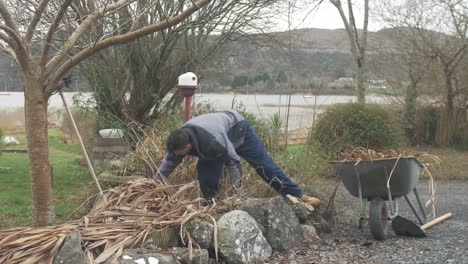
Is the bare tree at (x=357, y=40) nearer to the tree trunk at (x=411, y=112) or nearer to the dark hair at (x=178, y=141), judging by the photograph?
the tree trunk at (x=411, y=112)

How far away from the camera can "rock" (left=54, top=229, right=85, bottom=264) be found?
374 cm

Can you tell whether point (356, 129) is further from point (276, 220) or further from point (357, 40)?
point (276, 220)

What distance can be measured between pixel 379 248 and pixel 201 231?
1800 mm

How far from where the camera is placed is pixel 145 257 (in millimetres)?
3973

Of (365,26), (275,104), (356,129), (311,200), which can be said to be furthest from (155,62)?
(365,26)

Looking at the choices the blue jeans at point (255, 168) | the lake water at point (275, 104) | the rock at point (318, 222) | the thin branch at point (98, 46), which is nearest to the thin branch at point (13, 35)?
the thin branch at point (98, 46)

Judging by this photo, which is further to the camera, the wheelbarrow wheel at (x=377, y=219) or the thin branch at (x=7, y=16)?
the wheelbarrow wheel at (x=377, y=219)

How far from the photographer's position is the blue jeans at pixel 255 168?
5617 millimetres

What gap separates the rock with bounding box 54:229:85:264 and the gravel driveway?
1735mm

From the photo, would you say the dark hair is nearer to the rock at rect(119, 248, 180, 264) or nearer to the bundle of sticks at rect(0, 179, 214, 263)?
the bundle of sticks at rect(0, 179, 214, 263)

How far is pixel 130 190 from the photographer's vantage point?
4.99 meters

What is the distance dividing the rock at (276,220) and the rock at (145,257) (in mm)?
1191

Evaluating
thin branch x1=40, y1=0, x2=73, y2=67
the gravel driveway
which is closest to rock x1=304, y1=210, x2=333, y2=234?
the gravel driveway

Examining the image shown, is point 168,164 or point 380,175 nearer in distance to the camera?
point 168,164
